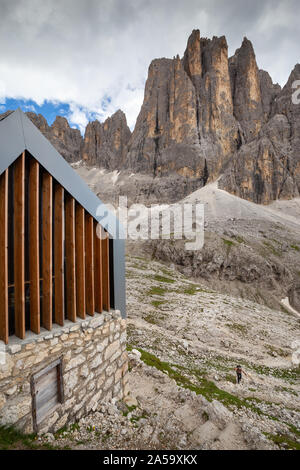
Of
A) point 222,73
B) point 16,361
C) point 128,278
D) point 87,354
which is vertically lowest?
point 128,278

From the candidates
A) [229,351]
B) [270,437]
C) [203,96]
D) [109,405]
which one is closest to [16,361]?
[109,405]

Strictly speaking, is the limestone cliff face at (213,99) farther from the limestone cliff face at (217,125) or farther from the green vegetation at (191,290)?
the green vegetation at (191,290)

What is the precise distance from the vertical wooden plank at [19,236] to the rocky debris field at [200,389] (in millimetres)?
2533

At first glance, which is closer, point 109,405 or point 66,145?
point 109,405

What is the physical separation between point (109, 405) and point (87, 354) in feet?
6.29

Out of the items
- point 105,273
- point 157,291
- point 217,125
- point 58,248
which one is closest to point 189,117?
point 217,125

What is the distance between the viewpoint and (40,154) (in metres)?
4.93

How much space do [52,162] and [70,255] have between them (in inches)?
93.5

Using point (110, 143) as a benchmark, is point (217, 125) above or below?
below

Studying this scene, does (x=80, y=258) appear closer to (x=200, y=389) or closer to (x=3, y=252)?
(x=3, y=252)

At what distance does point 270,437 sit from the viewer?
630cm
